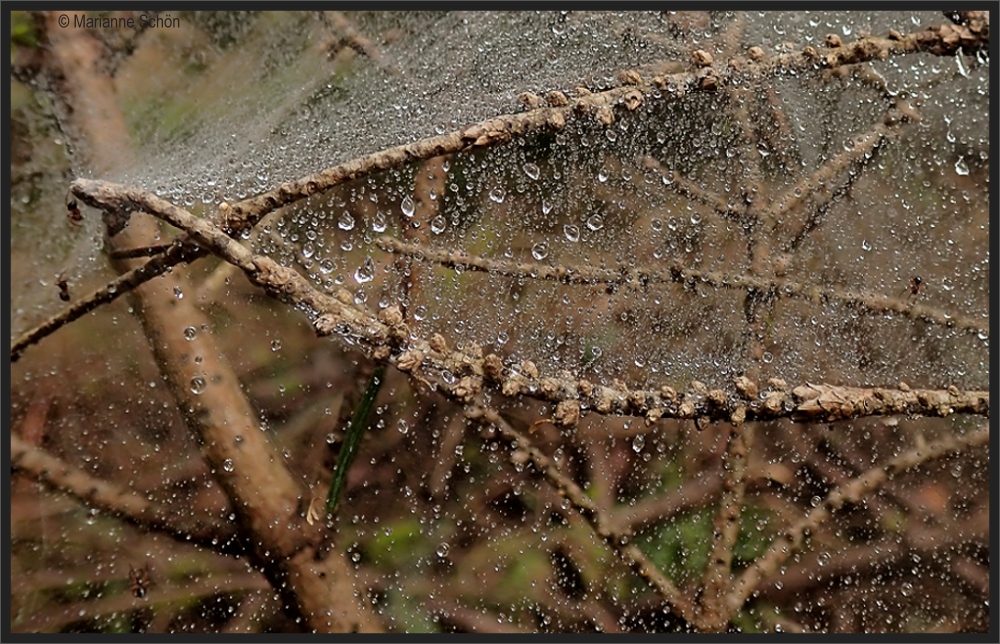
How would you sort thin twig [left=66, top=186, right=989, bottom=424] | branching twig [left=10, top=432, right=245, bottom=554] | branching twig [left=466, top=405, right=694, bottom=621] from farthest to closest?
branching twig [left=10, top=432, right=245, bottom=554] < branching twig [left=466, top=405, right=694, bottom=621] < thin twig [left=66, top=186, right=989, bottom=424]

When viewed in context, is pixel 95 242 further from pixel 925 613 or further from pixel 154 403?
pixel 925 613

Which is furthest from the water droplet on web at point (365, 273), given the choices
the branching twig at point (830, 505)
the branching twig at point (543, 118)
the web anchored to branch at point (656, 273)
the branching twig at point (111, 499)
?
the branching twig at point (830, 505)

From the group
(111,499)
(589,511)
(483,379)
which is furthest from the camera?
(111,499)

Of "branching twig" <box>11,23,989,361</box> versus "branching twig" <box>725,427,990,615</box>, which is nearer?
"branching twig" <box>11,23,989,361</box>

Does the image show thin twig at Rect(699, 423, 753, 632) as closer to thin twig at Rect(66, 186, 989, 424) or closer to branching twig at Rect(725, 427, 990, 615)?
branching twig at Rect(725, 427, 990, 615)

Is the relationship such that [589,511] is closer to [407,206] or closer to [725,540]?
[725,540]

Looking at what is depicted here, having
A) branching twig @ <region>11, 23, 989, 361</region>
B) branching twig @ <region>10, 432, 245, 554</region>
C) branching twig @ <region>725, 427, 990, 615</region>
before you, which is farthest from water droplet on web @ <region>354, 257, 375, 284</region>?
branching twig @ <region>725, 427, 990, 615</region>

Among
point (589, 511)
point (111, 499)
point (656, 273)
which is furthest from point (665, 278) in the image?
point (111, 499)

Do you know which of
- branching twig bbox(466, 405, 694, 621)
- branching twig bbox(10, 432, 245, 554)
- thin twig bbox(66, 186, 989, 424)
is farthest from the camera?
branching twig bbox(10, 432, 245, 554)
